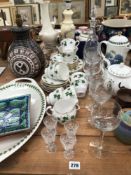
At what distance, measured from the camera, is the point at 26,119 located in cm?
64

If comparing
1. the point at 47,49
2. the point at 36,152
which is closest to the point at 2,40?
the point at 47,49

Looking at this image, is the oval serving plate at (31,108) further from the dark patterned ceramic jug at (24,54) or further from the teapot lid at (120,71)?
the teapot lid at (120,71)

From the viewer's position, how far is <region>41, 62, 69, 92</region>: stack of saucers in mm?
825

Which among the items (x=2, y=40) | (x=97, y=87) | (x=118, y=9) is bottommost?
(x=97, y=87)

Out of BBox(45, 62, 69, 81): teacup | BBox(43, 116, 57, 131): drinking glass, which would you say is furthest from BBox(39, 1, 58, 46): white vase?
BBox(43, 116, 57, 131): drinking glass

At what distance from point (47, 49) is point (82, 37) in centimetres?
22

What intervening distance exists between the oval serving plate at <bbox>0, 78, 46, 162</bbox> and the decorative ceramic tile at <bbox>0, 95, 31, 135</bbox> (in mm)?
26

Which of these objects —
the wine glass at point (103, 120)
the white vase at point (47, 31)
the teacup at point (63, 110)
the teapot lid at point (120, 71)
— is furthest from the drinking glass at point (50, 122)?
the white vase at point (47, 31)

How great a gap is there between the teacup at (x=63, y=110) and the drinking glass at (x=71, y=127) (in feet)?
0.05

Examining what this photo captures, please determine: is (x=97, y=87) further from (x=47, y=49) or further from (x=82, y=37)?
(x=47, y=49)

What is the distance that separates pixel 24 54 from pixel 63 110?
33 centimetres

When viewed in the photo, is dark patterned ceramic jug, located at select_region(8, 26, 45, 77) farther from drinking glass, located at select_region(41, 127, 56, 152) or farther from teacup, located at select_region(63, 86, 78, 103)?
drinking glass, located at select_region(41, 127, 56, 152)

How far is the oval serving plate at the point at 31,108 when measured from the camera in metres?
0.59

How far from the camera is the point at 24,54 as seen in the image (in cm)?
87
